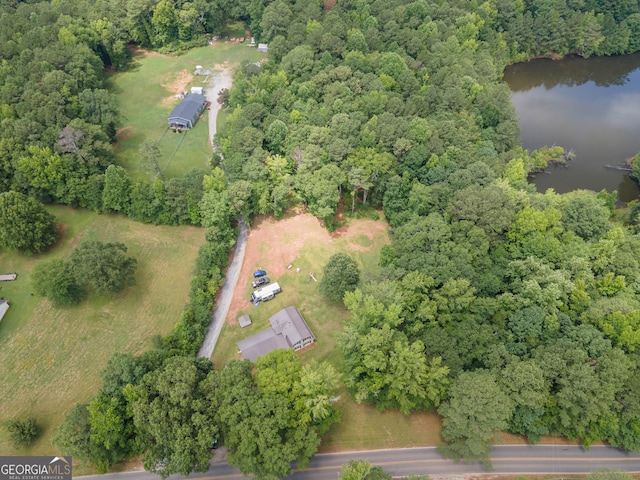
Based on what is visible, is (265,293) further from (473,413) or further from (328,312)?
(473,413)

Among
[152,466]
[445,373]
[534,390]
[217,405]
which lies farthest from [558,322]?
[152,466]

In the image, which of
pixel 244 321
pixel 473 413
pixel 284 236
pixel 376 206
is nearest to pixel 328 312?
pixel 244 321

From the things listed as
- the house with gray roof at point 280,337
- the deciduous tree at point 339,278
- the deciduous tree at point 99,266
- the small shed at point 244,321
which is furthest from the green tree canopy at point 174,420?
the deciduous tree at point 339,278

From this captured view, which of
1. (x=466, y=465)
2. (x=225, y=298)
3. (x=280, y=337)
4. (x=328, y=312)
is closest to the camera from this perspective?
(x=466, y=465)

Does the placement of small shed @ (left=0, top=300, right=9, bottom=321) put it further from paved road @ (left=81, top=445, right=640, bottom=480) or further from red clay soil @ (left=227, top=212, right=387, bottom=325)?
red clay soil @ (left=227, top=212, right=387, bottom=325)

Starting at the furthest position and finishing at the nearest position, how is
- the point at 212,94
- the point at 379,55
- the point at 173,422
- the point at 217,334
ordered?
the point at 212,94 < the point at 379,55 < the point at 217,334 < the point at 173,422

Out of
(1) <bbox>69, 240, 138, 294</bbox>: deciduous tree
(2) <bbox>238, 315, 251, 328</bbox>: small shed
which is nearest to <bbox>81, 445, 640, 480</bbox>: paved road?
(2) <bbox>238, 315, 251, 328</bbox>: small shed

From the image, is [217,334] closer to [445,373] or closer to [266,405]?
[266,405]
